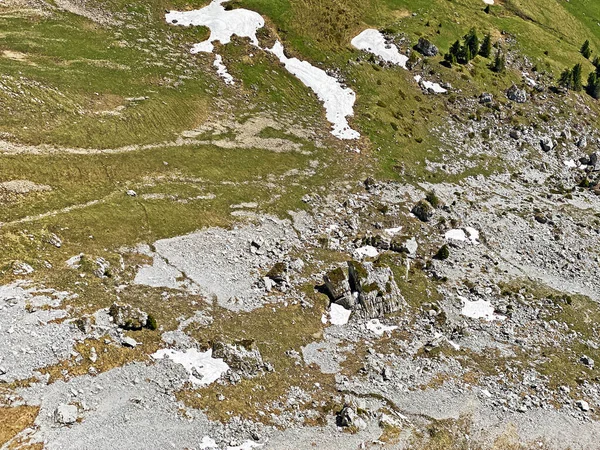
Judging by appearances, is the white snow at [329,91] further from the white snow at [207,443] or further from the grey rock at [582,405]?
the white snow at [207,443]

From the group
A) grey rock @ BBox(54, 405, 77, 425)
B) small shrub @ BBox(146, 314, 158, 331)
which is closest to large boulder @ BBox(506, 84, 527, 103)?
small shrub @ BBox(146, 314, 158, 331)

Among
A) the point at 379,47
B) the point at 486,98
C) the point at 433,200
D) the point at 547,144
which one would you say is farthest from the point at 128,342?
the point at 547,144

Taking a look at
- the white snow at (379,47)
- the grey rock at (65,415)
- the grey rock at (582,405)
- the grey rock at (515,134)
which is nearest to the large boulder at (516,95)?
the grey rock at (515,134)

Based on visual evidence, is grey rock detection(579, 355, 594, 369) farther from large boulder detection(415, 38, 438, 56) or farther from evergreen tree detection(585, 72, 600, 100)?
evergreen tree detection(585, 72, 600, 100)

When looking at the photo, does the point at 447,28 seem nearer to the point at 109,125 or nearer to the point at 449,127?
the point at 449,127

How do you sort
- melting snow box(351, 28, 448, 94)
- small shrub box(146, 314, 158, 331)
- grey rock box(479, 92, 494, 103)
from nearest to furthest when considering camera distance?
small shrub box(146, 314, 158, 331), grey rock box(479, 92, 494, 103), melting snow box(351, 28, 448, 94)

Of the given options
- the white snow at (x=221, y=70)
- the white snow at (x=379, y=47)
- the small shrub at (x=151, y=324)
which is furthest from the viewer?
the white snow at (x=379, y=47)

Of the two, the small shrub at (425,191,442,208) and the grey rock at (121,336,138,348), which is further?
the small shrub at (425,191,442,208)

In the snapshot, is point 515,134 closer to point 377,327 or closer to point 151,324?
point 377,327
